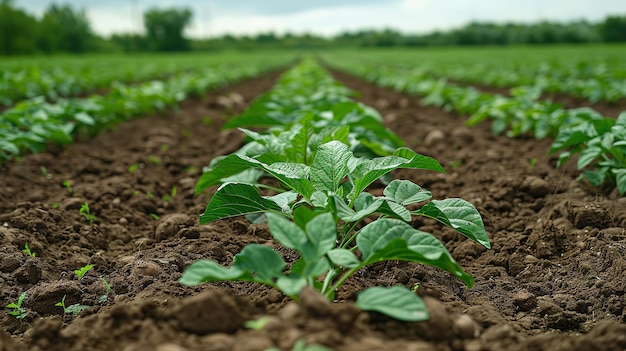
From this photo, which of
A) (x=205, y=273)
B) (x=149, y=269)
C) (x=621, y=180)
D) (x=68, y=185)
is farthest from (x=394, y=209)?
(x=68, y=185)

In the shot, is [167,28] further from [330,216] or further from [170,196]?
[330,216]

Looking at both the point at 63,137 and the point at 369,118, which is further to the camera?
the point at 63,137

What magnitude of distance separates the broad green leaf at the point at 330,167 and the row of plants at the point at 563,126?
1460 millimetres

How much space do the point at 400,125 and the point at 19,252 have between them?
428cm

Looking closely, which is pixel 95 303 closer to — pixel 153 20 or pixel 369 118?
pixel 369 118

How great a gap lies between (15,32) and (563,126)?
50.4 meters

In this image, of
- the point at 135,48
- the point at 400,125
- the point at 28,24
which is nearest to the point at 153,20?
the point at 135,48

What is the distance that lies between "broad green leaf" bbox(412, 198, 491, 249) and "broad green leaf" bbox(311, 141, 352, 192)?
31 centimetres

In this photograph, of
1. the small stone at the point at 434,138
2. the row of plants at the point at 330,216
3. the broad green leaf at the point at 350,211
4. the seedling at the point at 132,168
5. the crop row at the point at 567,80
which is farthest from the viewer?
the crop row at the point at 567,80

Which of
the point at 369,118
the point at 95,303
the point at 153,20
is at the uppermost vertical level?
the point at 153,20

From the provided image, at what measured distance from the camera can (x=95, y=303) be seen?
6.59ft

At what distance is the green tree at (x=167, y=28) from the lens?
240 ft

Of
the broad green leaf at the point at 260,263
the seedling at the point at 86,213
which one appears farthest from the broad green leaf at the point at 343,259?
the seedling at the point at 86,213

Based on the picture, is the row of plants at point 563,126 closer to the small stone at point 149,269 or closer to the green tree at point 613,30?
the small stone at point 149,269
